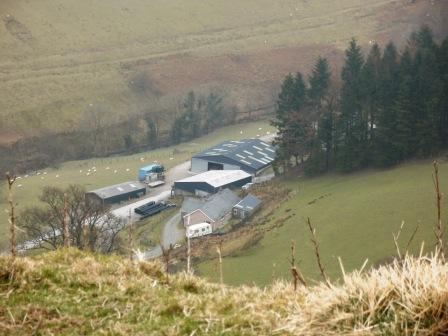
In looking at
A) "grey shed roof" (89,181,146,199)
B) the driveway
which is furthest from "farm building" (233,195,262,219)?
"grey shed roof" (89,181,146,199)

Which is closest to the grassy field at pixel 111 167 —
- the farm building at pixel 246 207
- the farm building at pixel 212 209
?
the farm building at pixel 212 209

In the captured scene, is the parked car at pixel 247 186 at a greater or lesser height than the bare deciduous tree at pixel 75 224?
lesser

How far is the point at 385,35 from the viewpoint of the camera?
101 metres

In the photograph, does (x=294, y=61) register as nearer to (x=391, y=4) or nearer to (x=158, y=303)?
(x=391, y=4)

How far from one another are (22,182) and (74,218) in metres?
26.2

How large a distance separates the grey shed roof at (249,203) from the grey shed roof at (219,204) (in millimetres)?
874

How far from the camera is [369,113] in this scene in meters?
49.8

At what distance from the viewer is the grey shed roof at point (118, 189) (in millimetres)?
50500

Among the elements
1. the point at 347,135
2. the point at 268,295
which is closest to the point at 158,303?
the point at 268,295

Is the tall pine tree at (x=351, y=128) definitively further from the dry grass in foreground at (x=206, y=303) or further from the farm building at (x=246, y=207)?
the dry grass in foreground at (x=206, y=303)

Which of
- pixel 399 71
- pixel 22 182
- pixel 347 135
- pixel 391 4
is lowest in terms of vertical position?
pixel 22 182

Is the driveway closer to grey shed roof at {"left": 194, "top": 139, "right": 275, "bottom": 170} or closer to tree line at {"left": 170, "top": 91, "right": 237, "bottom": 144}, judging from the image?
grey shed roof at {"left": 194, "top": 139, "right": 275, "bottom": 170}

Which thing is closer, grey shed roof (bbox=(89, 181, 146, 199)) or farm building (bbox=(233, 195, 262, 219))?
farm building (bbox=(233, 195, 262, 219))

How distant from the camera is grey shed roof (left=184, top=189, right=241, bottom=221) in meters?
44.1
